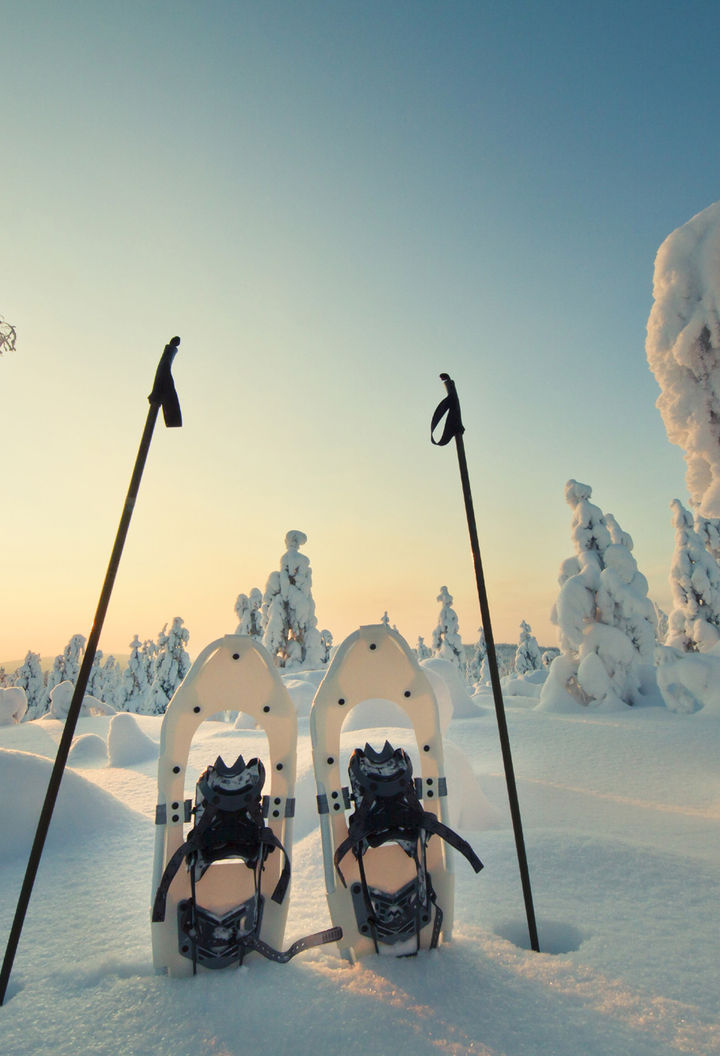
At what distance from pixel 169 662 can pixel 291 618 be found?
1342 cm

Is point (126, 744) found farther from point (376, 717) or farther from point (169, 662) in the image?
point (169, 662)

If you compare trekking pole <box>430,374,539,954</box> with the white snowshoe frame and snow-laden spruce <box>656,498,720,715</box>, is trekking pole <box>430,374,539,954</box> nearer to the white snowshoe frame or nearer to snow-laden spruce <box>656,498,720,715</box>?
the white snowshoe frame

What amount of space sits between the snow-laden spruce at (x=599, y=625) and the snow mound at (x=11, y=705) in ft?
70.0

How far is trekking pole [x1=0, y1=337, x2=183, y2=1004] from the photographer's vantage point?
2.40 metres

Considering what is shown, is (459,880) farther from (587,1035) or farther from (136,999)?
(136,999)

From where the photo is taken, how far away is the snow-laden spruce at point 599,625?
1484 cm

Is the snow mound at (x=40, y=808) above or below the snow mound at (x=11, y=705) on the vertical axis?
below

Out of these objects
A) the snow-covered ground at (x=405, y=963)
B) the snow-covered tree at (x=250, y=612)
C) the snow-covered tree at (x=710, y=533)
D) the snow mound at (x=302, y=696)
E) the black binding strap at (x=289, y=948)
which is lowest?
the snow-covered ground at (x=405, y=963)

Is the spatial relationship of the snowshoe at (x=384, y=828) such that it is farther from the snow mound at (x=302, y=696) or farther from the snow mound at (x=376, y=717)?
the snow mound at (x=302, y=696)

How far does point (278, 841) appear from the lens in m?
2.47

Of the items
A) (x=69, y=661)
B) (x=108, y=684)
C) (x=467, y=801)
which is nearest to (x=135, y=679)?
(x=69, y=661)

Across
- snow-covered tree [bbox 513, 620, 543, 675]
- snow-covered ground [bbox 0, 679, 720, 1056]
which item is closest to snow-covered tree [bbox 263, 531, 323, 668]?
snow-covered ground [bbox 0, 679, 720, 1056]

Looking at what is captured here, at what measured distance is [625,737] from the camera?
1025 cm

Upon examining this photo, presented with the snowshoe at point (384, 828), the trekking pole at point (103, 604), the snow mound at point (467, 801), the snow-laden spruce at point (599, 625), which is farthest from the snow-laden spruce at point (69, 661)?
the snowshoe at point (384, 828)
